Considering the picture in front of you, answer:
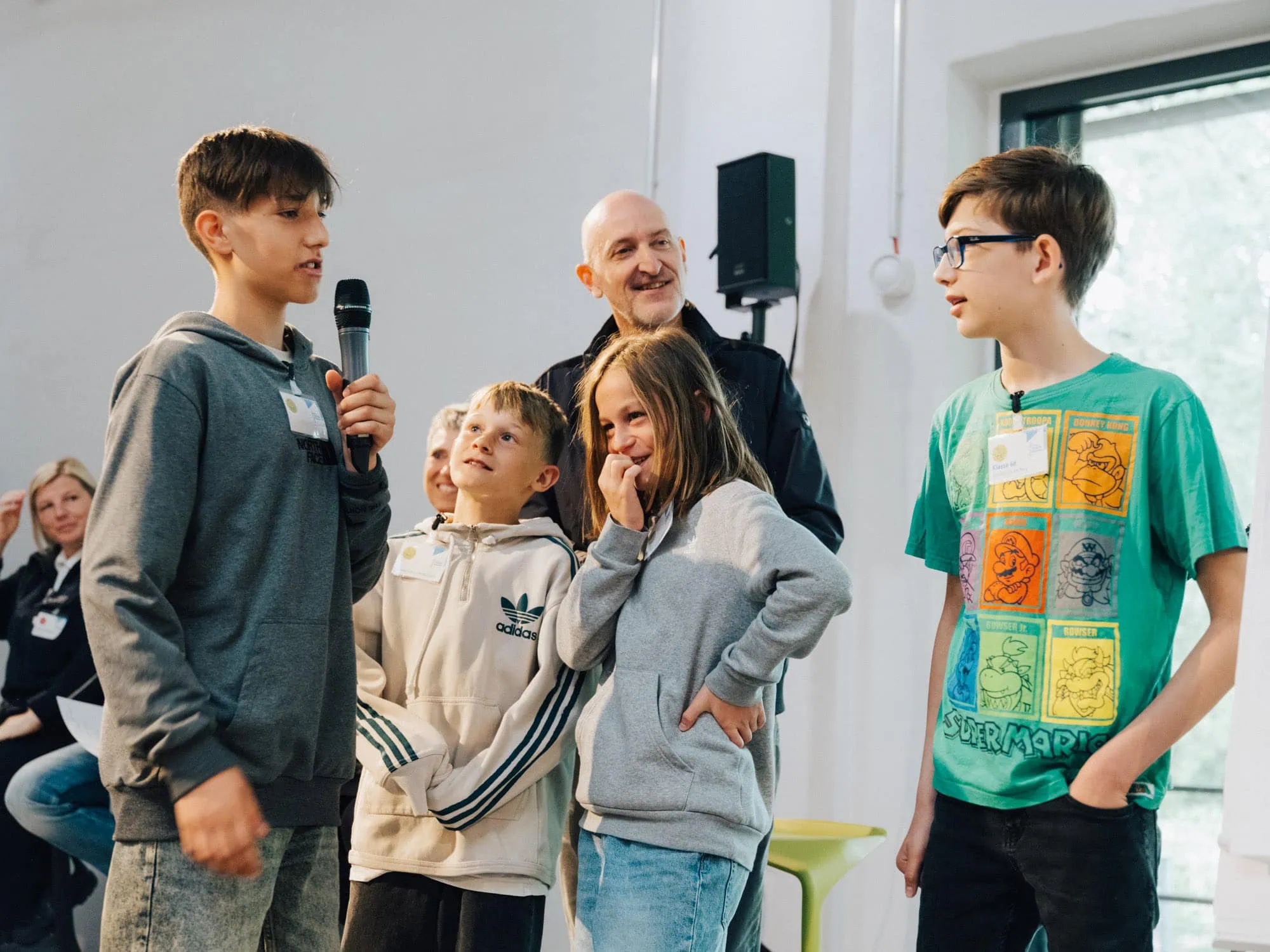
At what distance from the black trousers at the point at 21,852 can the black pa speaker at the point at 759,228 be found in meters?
2.48

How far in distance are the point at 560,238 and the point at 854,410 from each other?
1.16 meters

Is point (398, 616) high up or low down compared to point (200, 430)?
down

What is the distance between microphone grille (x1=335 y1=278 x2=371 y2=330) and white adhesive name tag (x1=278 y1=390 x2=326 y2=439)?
14 cm

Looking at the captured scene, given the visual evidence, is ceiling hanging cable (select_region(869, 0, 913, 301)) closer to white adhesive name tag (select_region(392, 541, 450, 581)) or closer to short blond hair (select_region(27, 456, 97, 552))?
white adhesive name tag (select_region(392, 541, 450, 581))

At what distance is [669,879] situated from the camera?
1577 mm

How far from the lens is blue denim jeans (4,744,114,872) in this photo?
3451 millimetres

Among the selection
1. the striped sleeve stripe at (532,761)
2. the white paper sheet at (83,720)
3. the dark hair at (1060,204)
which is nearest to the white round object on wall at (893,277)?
the dark hair at (1060,204)

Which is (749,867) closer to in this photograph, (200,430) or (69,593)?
(200,430)

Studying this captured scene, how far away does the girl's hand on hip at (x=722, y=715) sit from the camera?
1.63 m

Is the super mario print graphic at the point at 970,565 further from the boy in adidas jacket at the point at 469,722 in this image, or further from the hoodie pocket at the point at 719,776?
the boy in adidas jacket at the point at 469,722

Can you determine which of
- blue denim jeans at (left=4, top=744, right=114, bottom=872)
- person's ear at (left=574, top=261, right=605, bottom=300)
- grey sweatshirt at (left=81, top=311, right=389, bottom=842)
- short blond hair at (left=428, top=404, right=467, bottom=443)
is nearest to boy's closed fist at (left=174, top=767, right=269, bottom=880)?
grey sweatshirt at (left=81, top=311, right=389, bottom=842)

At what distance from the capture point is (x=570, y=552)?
6.82ft

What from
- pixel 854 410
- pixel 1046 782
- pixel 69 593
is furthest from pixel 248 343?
pixel 69 593

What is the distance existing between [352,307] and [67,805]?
8.09 ft
